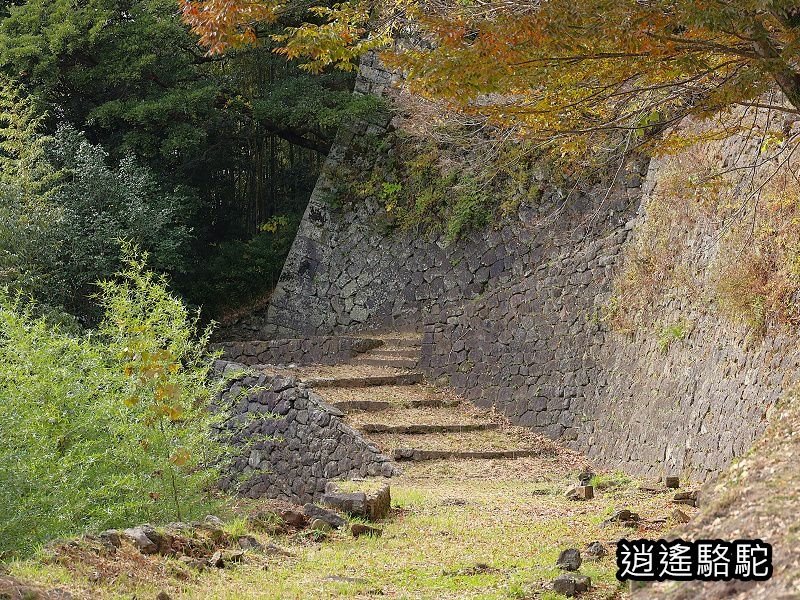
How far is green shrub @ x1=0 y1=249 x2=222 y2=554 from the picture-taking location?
6.41 metres

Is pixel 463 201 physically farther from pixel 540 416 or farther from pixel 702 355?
pixel 702 355

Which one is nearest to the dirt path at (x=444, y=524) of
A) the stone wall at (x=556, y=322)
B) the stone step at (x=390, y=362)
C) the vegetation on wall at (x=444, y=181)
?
the stone wall at (x=556, y=322)

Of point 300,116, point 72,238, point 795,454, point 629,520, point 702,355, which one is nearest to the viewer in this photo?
point 795,454

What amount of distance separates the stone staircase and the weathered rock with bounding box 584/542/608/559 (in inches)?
200

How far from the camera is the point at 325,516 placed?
21.6 ft

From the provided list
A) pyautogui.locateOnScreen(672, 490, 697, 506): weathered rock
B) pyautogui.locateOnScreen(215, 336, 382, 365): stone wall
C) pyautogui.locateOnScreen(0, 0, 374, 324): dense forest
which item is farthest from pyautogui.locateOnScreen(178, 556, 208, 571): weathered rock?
pyautogui.locateOnScreen(215, 336, 382, 365): stone wall

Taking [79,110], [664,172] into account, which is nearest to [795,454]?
[664,172]

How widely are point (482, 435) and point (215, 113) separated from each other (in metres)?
8.29

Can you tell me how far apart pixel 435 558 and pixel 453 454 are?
4.96m

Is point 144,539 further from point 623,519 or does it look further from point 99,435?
point 623,519

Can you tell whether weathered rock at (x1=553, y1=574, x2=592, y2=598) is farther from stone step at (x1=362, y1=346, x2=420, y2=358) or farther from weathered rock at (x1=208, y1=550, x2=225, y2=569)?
stone step at (x1=362, y1=346, x2=420, y2=358)

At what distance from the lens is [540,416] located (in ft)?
38.7

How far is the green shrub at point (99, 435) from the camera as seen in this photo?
21.0 ft

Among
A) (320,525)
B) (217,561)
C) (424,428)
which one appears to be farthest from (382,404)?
(217,561)
